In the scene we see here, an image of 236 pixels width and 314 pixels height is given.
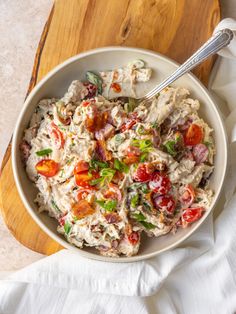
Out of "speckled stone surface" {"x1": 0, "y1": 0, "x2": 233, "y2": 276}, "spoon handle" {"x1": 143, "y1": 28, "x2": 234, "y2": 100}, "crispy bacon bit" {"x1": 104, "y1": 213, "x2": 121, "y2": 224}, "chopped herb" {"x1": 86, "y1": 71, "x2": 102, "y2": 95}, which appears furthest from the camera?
"speckled stone surface" {"x1": 0, "y1": 0, "x2": 233, "y2": 276}

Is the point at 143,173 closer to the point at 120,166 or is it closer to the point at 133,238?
the point at 120,166

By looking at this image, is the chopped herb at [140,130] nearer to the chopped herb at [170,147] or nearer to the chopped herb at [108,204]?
the chopped herb at [170,147]

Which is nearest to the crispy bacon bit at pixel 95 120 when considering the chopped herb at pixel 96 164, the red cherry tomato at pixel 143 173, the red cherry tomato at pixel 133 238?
the chopped herb at pixel 96 164

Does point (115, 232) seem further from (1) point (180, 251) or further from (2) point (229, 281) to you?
(2) point (229, 281)

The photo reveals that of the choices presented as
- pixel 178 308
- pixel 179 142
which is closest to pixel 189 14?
pixel 179 142

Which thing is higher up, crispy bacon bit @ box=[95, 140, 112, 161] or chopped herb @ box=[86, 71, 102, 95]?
chopped herb @ box=[86, 71, 102, 95]

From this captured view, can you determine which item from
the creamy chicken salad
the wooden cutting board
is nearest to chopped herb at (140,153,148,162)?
the creamy chicken salad

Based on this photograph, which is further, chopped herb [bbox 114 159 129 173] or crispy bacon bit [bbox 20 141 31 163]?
crispy bacon bit [bbox 20 141 31 163]

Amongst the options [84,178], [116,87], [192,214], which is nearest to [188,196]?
[192,214]

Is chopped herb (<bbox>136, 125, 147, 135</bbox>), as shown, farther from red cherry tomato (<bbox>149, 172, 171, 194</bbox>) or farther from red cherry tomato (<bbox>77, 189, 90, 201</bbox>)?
red cherry tomato (<bbox>77, 189, 90, 201</bbox>)
